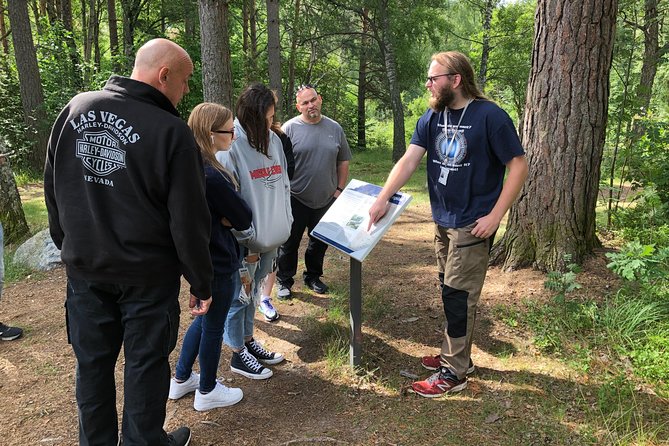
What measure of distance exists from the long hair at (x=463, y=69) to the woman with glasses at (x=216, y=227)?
50.4 inches

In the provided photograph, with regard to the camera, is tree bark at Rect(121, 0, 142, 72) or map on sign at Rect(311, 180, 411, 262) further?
tree bark at Rect(121, 0, 142, 72)

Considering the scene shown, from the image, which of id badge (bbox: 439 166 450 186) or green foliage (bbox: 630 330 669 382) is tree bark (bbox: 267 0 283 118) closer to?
id badge (bbox: 439 166 450 186)

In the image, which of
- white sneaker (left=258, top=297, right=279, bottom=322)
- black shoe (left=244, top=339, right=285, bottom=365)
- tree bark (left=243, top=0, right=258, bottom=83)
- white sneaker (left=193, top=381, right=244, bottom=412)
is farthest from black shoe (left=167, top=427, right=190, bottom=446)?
tree bark (left=243, top=0, right=258, bottom=83)

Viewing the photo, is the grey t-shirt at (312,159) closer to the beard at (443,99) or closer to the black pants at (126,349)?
the beard at (443,99)

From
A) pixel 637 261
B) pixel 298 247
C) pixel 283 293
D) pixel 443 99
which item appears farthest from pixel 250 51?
pixel 637 261

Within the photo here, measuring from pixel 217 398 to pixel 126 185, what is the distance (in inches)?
62.4

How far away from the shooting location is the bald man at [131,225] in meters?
1.80

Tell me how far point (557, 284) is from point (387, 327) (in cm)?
142

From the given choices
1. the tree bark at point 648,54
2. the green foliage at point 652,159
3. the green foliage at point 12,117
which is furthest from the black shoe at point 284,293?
the green foliage at point 12,117

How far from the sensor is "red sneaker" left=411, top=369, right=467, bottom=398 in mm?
2906

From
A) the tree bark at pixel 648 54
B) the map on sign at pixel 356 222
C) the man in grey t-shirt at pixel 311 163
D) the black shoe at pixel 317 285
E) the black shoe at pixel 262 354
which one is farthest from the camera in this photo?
the tree bark at pixel 648 54

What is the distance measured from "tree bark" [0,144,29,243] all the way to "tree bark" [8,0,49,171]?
5.77 meters

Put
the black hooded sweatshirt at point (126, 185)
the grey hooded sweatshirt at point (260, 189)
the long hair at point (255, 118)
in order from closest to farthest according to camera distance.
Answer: the black hooded sweatshirt at point (126, 185)
the grey hooded sweatshirt at point (260, 189)
the long hair at point (255, 118)

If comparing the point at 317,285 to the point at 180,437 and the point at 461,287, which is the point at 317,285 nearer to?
the point at 461,287
